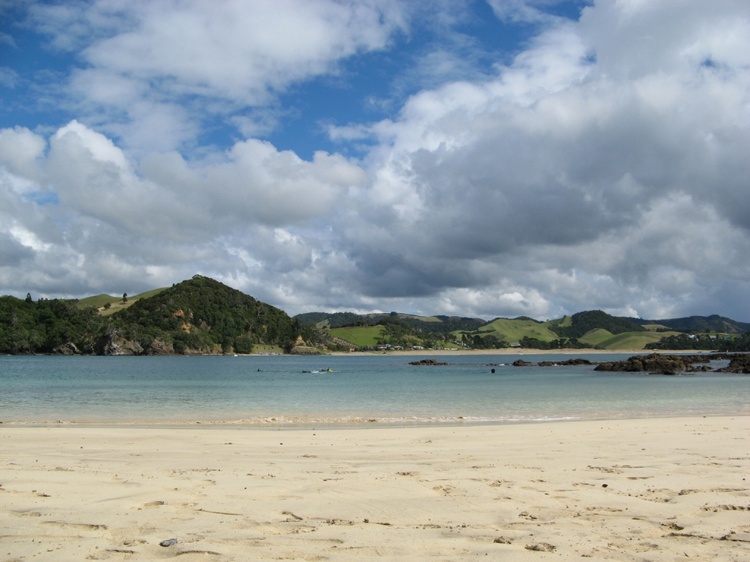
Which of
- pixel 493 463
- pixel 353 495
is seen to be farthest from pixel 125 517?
pixel 493 463

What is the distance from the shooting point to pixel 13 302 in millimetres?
199750

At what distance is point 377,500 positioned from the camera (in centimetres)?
948

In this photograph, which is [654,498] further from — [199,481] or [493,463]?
[199,481]

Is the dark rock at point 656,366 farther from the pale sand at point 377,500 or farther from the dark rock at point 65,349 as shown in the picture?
the dark rock at point 65,349

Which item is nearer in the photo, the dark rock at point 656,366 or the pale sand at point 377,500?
the pale sand at point 377,500

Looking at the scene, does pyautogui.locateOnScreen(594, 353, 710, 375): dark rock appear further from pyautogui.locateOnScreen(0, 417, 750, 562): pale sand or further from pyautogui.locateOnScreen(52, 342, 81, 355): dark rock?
pyautogui.locateOnScreen(52, 342, 81, 355): dark rock

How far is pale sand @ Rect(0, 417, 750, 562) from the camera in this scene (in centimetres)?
704

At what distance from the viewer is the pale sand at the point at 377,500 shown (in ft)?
23.1

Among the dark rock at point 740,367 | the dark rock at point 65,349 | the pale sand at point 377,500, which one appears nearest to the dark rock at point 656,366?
the dark rock at point 740,367

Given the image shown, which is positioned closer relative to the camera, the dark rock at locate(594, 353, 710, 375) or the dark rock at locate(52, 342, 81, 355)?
the dark rock at locate(594, 353, 710, 375)

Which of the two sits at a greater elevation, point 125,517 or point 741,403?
point 125,517

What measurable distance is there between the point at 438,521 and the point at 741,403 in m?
33.6

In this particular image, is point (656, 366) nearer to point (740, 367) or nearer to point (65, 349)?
point (740, 367)

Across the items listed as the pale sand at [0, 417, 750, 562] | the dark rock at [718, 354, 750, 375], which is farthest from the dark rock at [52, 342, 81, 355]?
the pale sand at [0, 417, 750, 562]
